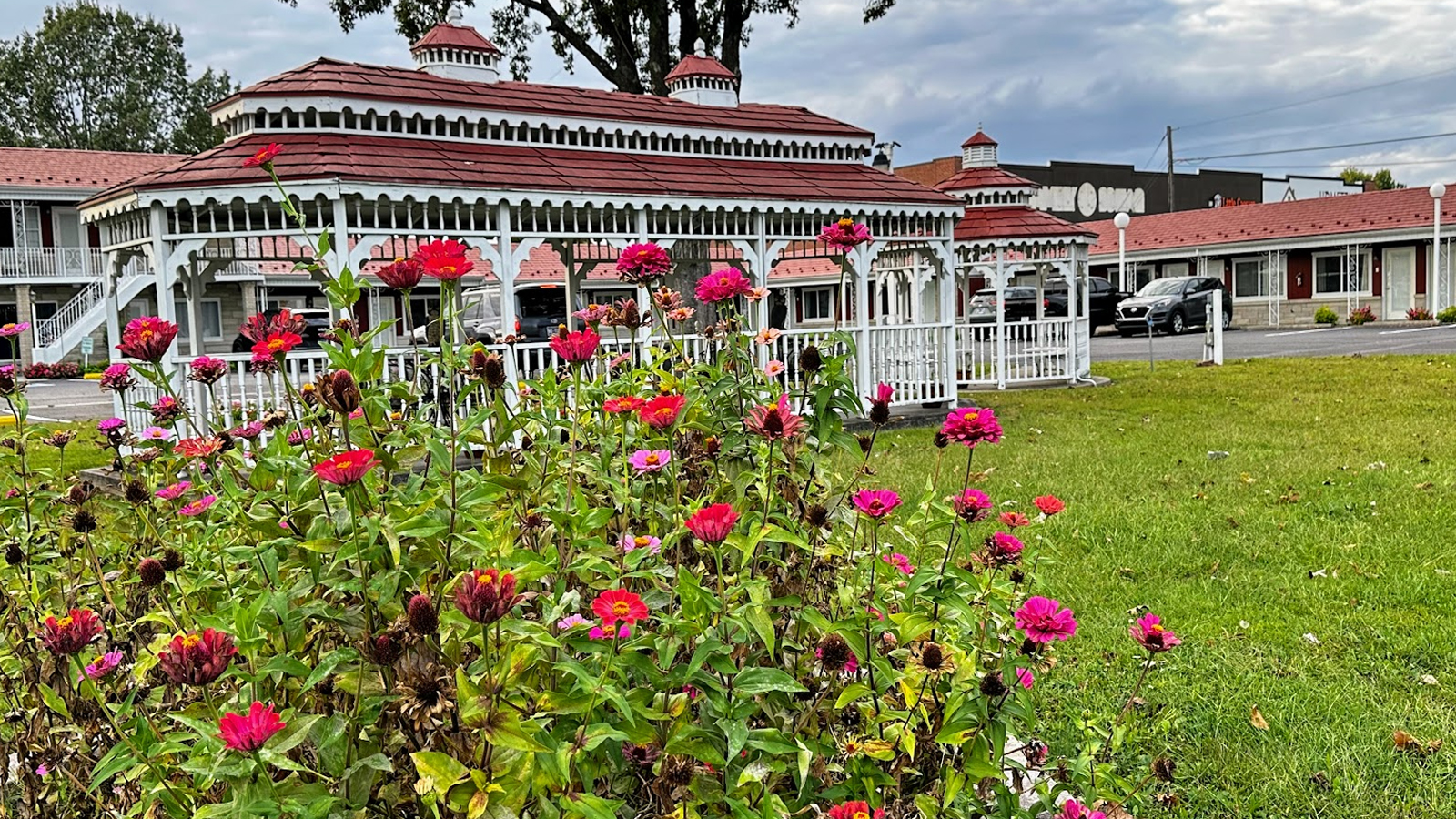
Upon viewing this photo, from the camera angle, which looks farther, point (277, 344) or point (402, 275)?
point (277, 344)

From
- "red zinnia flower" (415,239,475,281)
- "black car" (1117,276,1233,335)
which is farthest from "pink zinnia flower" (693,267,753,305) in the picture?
"black car" (1117,276,1233,335)

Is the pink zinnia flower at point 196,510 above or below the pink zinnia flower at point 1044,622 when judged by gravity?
above

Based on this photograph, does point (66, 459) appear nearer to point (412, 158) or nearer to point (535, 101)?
point (412, 158)

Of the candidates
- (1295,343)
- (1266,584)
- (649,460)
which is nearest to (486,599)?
(649,460)

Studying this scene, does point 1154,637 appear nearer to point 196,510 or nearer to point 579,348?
point 579,348

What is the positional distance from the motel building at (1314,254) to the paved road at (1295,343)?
4.86 metres

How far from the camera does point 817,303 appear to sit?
45688mm

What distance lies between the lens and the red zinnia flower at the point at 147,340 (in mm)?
2059

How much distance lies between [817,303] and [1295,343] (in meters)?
23.1

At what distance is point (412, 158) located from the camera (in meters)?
10.3

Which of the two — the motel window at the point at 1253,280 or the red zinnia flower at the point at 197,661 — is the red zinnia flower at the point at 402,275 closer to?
the red zinnia flower at the point at 197,661

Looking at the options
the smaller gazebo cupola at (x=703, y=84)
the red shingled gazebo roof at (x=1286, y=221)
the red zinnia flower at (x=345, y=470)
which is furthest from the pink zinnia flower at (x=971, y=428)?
the red shingled gazebo roof at (x=1286, y=221)

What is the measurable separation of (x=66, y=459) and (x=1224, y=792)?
11.2m

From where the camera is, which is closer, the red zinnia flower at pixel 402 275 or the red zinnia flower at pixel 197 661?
Result: the red zinnia flower at pixel 197 661
